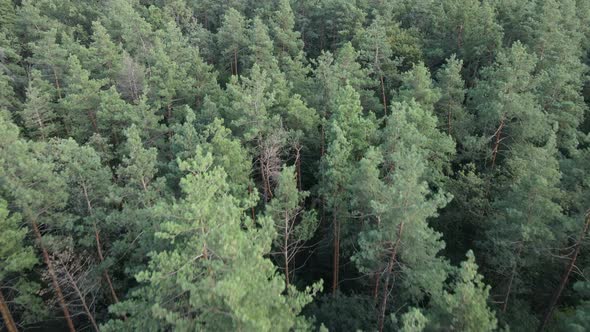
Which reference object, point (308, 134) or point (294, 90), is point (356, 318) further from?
point (294, 90)

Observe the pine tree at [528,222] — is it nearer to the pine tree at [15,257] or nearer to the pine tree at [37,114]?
the pine tree at [15,257]

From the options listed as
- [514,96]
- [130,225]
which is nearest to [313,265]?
[130,225]

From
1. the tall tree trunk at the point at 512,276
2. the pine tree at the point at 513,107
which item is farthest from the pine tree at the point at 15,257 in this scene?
the pine tree at the point at 513,107

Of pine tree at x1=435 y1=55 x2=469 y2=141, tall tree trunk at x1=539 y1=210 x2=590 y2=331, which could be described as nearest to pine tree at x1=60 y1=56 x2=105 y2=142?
pine tree at x1=435 y1=55 x2=469 y2=141

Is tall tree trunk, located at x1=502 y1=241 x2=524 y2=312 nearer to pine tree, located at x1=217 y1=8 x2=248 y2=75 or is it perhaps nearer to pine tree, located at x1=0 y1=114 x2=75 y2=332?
pine tree, located at x1=0 y1=114 x2=75 y2=332

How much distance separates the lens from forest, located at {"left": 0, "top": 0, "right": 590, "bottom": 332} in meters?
11.4

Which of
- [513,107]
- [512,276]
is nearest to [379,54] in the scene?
[513,107]

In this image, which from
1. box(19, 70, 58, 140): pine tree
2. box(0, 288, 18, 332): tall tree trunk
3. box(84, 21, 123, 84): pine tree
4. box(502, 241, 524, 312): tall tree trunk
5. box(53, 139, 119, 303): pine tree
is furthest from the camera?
Answer: box(84, 21, 123, 84): pine tree

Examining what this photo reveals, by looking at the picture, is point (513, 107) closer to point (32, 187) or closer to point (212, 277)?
point (212, 277)

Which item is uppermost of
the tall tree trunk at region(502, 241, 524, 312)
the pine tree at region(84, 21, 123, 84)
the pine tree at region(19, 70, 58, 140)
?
the pine tree at region(84, 21, 123, 84)

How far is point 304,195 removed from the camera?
1808 centimetres

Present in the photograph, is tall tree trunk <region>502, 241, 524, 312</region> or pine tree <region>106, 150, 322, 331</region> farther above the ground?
pine tree <region>106, 150, 322, 331</region>

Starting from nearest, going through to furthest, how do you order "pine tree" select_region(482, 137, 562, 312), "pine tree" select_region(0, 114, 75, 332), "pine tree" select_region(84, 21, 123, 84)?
"pine tree" select_region(0, 114, 75, 332)
"pine tree" select_region(482, 137, 562, 312)
"pine tree" select_region(84, 21, 123, 84)

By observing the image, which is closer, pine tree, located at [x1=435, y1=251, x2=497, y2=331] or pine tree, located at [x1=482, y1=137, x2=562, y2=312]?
pine tree, located at [x1=435, y1=251, x2=497, y2=331]
